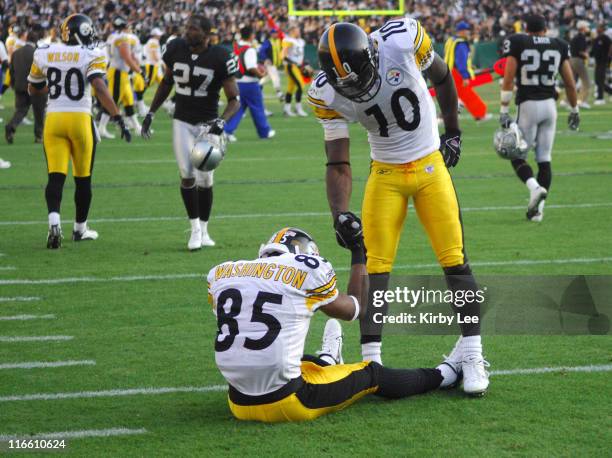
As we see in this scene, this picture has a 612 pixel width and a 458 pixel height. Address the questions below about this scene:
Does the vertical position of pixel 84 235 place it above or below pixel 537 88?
below

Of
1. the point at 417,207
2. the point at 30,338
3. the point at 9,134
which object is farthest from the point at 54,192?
the point at 9,134

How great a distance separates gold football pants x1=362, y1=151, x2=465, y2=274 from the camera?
4.91 m

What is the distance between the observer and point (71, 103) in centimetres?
881

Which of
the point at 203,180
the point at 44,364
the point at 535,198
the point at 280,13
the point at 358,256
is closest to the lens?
the point at 358,256

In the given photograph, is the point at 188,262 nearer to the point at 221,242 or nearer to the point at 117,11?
the point at 221,242

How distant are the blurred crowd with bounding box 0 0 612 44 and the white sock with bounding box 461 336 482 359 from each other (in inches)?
1214

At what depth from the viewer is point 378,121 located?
16.0 feet

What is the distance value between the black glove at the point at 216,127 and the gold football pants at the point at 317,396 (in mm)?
4100

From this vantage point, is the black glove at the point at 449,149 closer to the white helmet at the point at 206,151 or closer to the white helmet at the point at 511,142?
the white helmet at the point at 206,151

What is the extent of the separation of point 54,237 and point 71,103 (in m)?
1.13

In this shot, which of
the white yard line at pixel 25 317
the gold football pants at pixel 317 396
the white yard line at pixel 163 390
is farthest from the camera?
the white yard line at pixel 25 317

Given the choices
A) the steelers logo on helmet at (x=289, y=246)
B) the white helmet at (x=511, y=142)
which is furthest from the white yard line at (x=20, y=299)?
the white helmet at (x=511, y=142)

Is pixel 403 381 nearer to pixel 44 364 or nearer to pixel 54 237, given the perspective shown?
pixel 44 364

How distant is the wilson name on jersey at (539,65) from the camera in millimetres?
9828
